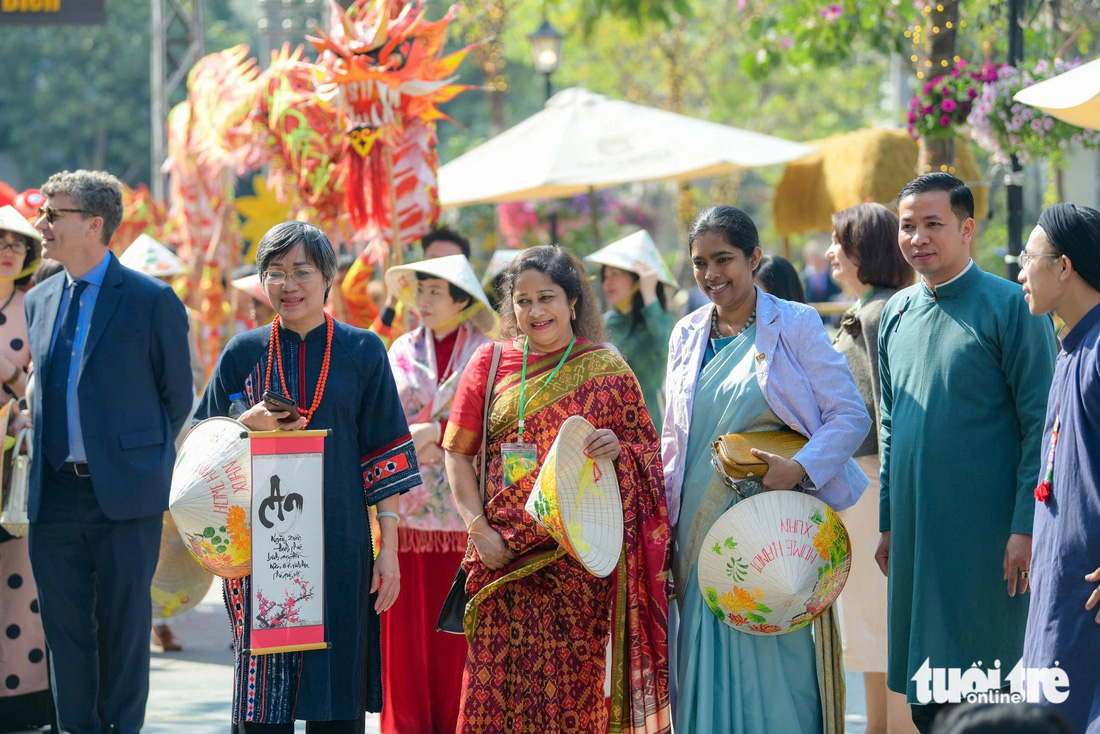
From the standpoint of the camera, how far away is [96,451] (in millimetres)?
4656

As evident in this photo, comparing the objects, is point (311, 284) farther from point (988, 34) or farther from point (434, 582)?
point (988, 34)

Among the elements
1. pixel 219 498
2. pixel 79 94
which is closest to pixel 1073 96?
pixel 219 498

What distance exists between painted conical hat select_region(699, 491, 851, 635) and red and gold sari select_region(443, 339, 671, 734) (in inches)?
8.8

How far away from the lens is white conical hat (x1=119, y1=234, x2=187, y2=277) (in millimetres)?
7324

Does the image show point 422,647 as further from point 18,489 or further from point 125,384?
point 18,489

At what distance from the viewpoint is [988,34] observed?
902 centimetres

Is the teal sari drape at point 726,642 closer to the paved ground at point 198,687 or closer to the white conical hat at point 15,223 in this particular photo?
the paved ground at point 198,687

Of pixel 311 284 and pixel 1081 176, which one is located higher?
pixel 1081 176

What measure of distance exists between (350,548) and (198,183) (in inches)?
323

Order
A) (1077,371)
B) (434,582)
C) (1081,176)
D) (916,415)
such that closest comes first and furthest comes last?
(1077,371) < (916,415) < (434,582) < (1081,176)

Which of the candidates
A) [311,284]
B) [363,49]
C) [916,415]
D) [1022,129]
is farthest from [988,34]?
[311,284]

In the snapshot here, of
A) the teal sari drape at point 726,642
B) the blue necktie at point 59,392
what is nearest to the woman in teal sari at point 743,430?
the teal sari drape at point 726,642

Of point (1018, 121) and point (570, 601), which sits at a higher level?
point (1018, 121)

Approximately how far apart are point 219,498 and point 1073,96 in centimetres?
307
